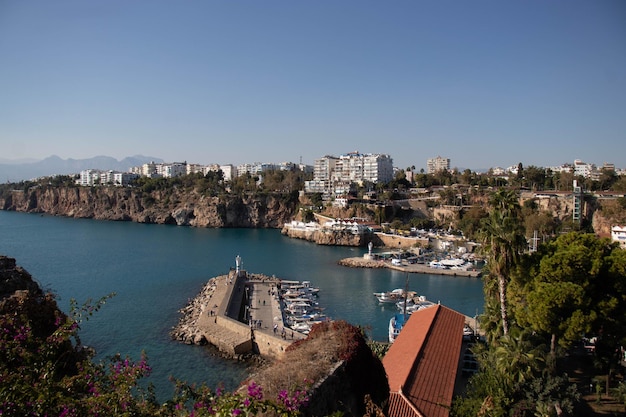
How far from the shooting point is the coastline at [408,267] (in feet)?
105

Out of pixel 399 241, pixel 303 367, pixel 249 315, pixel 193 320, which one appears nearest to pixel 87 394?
pixel 303 367

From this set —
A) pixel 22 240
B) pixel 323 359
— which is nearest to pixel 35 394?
pixel 323 359

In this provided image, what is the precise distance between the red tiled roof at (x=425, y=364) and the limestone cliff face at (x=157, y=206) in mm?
48946

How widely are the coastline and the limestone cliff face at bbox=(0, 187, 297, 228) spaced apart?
2785cm

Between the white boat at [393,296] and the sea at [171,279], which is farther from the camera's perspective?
the white boat at [393,296]

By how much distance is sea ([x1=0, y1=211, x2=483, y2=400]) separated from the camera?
16.8 metres

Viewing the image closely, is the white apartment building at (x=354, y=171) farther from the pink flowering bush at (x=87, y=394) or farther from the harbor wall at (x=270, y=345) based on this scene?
the pink flowering bush at (x=87, y=394)

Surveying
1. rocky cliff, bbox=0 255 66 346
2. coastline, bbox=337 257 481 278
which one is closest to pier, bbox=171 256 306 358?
rocky cliff, bbox=0 255 66 346

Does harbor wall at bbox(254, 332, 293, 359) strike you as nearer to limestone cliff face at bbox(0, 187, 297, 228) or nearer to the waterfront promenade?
the waterfront promenade

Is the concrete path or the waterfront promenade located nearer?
the waterfront promenade

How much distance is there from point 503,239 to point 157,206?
6604 centimetres

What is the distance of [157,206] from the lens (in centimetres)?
7075

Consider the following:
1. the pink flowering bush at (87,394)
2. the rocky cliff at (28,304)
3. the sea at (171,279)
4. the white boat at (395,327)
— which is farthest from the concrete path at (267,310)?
the pink flowering bush at (87,394)

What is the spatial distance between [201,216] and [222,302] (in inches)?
1736
